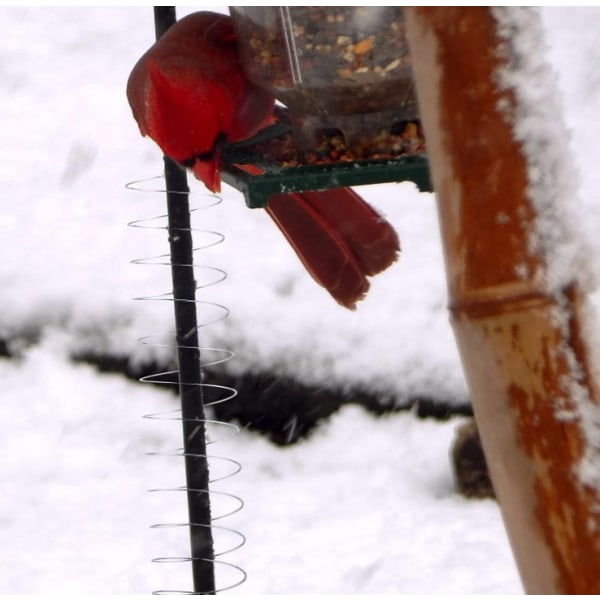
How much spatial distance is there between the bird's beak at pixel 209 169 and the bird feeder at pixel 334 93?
6cm

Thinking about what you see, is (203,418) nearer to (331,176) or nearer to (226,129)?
(226,129)

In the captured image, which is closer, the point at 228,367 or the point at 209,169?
the point at 209,169

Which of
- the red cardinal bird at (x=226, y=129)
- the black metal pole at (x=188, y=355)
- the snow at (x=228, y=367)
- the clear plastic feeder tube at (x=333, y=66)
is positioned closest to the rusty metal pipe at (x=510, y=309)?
the clear plastic feeder tube at (x=333, y=66)

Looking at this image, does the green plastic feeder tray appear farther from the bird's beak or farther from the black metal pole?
the black metal pole

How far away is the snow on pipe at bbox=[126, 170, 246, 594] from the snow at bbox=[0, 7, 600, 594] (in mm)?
32

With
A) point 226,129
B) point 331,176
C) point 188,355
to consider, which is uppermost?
point 226,129

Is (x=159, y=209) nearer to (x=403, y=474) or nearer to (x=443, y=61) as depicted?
(x=403, y=474)

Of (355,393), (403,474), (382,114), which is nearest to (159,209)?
(355,393)

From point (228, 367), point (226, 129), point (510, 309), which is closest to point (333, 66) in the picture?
point (226, 129)

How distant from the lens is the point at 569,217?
577mm

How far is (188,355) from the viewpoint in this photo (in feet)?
5.60

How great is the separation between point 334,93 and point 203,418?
0.61 metres

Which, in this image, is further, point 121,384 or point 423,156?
point 121,384

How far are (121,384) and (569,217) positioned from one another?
256cm
